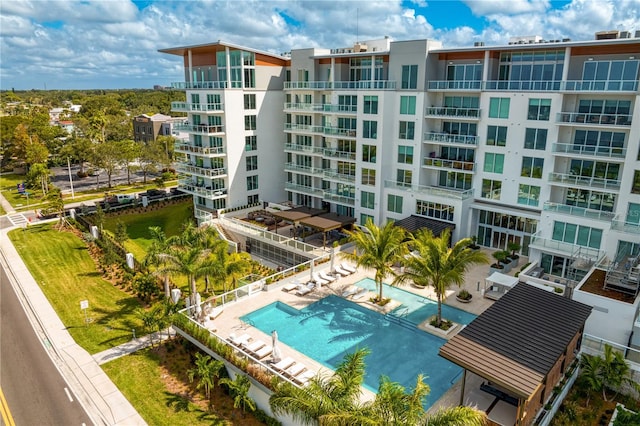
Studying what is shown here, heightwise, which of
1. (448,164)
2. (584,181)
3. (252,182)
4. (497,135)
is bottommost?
(252,182)

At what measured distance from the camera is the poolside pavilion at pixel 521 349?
18.0 m

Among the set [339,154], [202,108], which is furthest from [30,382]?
[339,154]

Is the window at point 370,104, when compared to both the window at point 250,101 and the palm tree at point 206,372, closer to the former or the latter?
the window at point 250,101

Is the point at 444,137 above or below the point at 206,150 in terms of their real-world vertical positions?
above

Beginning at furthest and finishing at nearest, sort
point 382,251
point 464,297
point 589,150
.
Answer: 1. point 589,150
2. point 464,297
3. point 382,251

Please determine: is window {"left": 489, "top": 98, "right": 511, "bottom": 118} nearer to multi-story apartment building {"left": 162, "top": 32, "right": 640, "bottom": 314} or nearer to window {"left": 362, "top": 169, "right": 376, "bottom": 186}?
multi-story apartment building {"left": 162, "top": 32, "right": 640, "bottom": 314}

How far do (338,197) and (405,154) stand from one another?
845 centimetres

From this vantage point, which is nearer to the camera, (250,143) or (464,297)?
(464,297)

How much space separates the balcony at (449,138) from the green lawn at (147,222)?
29304mm

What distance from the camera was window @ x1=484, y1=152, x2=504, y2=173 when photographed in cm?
3675

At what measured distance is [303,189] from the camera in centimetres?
4862

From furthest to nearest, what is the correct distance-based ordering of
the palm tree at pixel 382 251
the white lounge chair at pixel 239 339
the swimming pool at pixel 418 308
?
the palm tree at pixel 382 251, the swimming pool at pixel 418 308, the white lounge chair at pixel 239 339

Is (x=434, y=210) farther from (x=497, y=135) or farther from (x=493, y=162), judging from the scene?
(x=497, y=135)

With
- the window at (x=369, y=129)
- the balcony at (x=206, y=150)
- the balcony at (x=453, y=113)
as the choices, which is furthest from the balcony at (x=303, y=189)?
the balcony at (x=453, y=113)
